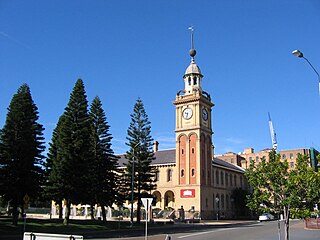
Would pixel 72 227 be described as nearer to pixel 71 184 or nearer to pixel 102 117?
pixel 71 184

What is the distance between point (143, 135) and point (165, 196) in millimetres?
20780

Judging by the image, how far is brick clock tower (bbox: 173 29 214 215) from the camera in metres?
62.2

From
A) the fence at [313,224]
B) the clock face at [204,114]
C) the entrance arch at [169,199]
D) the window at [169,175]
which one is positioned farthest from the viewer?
the window at [169,175]

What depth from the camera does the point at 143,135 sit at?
2008 inches

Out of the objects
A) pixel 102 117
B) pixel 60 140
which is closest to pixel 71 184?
pixel 60 140

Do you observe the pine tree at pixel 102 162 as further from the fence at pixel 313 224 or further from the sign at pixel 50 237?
the sign at pixel 50 237

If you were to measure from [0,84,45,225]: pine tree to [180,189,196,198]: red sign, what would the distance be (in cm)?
3012

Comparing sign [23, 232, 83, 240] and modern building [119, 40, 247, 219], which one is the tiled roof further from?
sign [23, 232, 83, 240]

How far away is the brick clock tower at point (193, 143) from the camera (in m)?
62.2

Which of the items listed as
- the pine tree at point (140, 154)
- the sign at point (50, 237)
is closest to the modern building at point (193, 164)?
the pine tree at point (140, 154)

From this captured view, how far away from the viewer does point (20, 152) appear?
35.7m

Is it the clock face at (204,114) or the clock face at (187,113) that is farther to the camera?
the clock face at (204,114)

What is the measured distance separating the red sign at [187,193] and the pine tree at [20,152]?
30.1 metres

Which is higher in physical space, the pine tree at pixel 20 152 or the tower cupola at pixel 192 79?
the tower cupola at pixel 192 79
